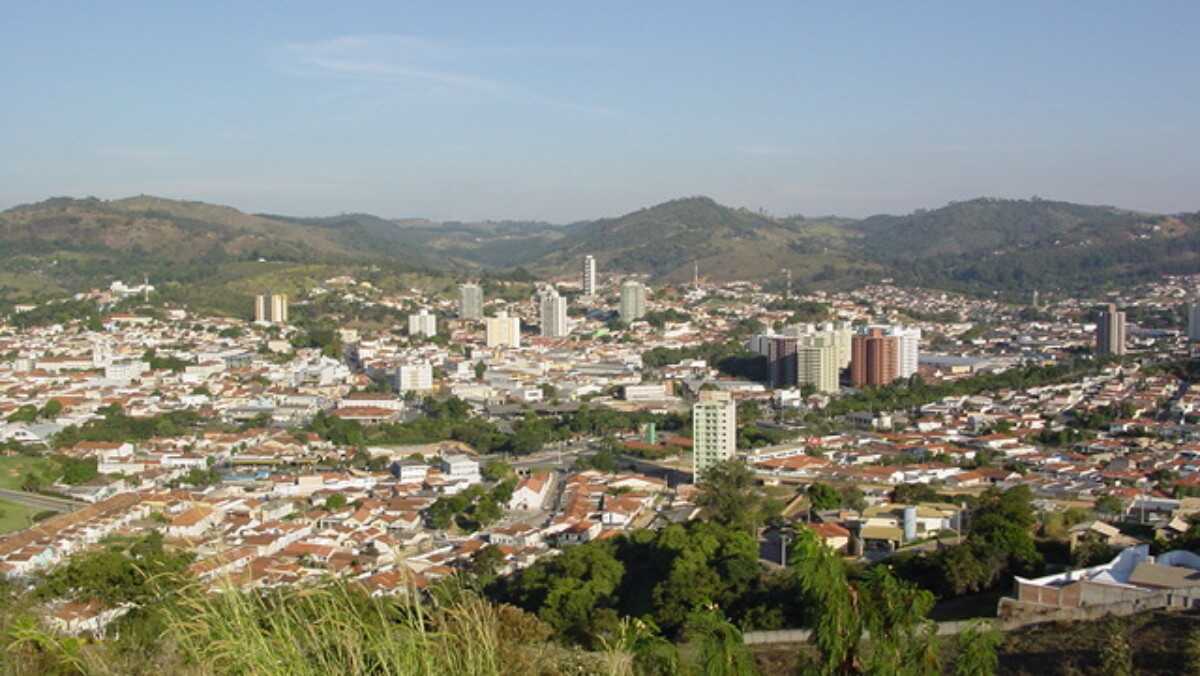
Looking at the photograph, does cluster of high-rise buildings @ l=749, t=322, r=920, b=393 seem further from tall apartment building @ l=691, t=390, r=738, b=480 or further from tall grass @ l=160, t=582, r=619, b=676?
tall grass @ l=160, t=582, r=619, b=676

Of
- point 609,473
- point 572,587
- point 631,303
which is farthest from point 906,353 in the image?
point 572,587

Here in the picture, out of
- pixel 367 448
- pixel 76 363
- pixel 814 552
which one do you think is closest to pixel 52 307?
pixel 76 363

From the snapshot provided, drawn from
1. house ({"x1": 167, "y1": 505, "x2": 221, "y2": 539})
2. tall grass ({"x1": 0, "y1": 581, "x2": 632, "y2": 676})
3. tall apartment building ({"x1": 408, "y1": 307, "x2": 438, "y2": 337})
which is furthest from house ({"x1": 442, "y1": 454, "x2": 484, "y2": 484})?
tall apartment building ({"x1": 408, "y1": 307, "x2": 438, "y2": 337})

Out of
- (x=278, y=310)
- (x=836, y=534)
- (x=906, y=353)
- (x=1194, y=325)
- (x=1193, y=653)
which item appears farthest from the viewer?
(x=278, y=310)

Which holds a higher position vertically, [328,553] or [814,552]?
[814,552]

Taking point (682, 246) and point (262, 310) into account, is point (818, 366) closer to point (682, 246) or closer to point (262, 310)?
point (262, 310)

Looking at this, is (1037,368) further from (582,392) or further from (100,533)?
(100,533)
